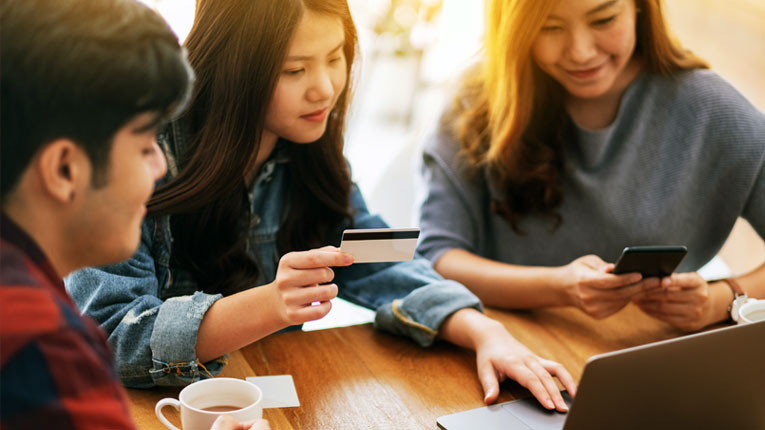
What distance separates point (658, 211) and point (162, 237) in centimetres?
105

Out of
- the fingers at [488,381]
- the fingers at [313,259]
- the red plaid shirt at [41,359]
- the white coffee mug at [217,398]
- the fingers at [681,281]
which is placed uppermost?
the red plaid shirt at [41,359]

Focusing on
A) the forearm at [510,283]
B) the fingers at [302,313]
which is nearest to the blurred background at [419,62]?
the forearm at [510,283]

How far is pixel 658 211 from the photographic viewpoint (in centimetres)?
163

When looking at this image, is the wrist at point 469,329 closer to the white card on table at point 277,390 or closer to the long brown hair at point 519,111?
the white card on table at point 277,390

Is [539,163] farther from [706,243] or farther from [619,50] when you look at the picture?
[706,243]

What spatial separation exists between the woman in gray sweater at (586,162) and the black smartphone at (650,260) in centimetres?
6

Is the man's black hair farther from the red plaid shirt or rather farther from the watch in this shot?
the watch

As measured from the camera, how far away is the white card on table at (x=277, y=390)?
1.05 m

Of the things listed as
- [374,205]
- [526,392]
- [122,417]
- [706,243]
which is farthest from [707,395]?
[374,205]

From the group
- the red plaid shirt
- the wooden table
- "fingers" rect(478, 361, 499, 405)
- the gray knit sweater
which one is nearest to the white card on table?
the wooden table

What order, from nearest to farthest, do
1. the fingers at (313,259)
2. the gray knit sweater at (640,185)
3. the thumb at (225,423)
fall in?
the thumb at (225,423) < the fingers at (313,259) < the gray knit sweater at (640,185)

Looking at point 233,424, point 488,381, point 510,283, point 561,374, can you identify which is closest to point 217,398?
point 233,424

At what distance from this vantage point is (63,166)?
0.55 m

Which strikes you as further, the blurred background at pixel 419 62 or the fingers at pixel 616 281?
the blurred background at pixel 419 62
